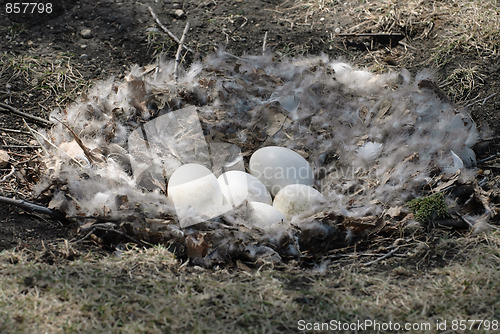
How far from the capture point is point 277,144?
3738mm

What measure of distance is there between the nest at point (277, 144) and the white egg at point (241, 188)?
0.66 feet

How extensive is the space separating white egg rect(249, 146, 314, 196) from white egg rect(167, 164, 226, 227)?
36 cm

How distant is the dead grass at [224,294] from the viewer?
92.7 inches

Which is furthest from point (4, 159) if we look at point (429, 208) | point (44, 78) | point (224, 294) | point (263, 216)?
point (429, 208)

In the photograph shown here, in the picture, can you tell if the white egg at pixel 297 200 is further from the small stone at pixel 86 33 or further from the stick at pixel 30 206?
the small stone at pixel 86 33

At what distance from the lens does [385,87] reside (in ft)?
13.0

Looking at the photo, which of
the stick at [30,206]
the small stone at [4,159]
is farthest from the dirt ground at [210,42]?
the stick at [30,206]

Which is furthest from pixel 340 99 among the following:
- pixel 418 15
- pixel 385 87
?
pixel 418 15

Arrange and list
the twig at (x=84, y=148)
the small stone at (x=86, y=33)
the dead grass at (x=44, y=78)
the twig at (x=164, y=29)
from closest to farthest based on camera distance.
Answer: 1. the twig at (x=84, y=148)
2. the dead grass at (x=44, y=78)
3. the twig at (x=164, y=29)
4. the small stone at (x=86, y=33)

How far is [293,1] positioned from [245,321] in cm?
367

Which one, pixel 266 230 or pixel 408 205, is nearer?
pixel 266 230

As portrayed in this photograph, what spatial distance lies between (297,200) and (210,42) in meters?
2.09

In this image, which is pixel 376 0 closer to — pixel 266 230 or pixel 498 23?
pixel 498 23

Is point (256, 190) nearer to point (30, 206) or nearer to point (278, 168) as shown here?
point (278, 168)
